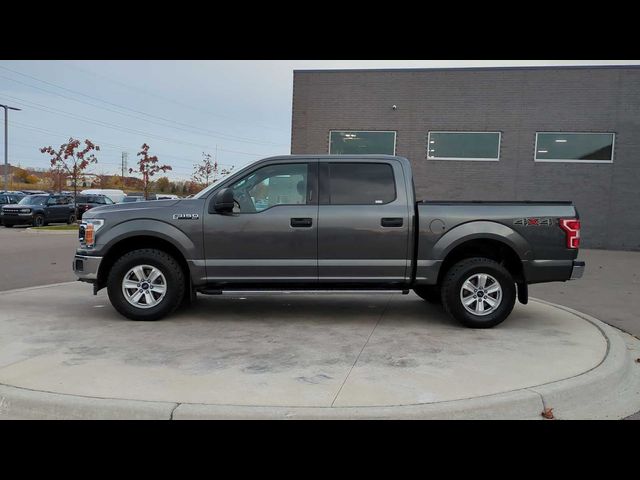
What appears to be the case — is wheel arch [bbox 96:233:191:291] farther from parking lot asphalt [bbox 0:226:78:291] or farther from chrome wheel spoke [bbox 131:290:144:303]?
parking lot asphalt [bbox 0:226:78:291]

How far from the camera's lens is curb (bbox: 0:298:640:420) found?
3359 millimetres

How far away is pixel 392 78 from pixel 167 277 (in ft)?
43.3

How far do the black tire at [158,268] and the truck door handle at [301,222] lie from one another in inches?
58.0

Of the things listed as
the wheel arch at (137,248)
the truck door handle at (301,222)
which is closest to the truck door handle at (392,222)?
the truck door handle at (301,222)

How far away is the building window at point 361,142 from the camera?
16891 mm

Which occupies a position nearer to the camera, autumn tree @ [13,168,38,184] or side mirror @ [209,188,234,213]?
side mirror @ [209,188,234,213]

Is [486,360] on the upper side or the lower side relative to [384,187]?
lower

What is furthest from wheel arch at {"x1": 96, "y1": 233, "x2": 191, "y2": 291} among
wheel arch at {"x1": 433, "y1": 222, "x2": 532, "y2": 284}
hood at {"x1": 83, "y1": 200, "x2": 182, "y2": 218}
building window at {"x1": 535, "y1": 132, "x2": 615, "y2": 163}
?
building window at {"x1": 535, "y1": 132, "x2": 615, "y2": 163}

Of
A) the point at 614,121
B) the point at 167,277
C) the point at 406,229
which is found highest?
the point at 614,121

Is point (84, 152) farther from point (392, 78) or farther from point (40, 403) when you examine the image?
point (40, 403)

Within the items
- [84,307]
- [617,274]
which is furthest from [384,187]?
[617,274]

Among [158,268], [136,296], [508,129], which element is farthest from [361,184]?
[508,129]

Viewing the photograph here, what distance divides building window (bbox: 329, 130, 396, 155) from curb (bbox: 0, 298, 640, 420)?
1366 centimetres

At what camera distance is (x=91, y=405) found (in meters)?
3.44
